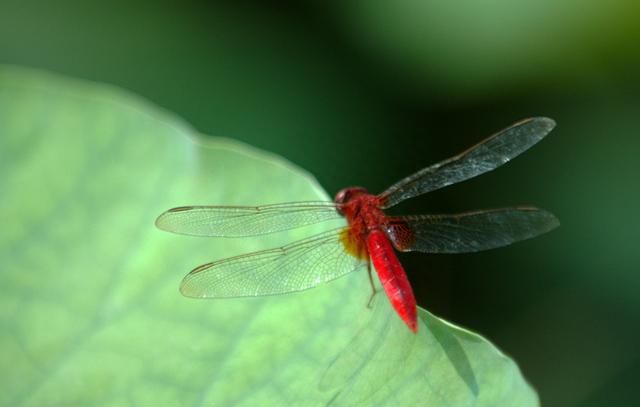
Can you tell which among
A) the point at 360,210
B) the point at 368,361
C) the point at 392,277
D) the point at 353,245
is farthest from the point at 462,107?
the point at 368,361

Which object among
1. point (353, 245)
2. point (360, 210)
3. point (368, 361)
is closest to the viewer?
point (368, 361)

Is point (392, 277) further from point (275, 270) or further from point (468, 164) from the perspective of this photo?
point (468, 164)

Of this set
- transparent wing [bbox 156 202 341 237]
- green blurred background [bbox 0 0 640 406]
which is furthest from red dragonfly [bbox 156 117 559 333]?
green blurred background [bbox 0 0 640 406]

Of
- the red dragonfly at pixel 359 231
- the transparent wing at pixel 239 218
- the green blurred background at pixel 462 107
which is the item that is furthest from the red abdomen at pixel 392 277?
the green blurred background at pixel 462 107

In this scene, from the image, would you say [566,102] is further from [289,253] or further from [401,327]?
[401,327]

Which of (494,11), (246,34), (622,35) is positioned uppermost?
(246,34)

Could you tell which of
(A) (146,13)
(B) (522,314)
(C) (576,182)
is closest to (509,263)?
(B) (522,314)

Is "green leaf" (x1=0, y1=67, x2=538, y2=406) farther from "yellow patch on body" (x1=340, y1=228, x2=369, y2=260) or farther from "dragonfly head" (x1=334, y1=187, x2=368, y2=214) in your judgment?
"dragonfly head" (x1=334, y1=187, x2=368, y2=214)
